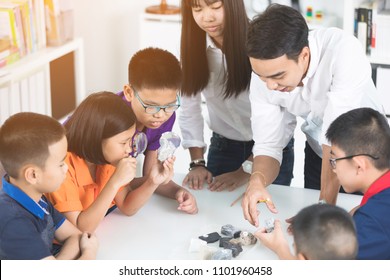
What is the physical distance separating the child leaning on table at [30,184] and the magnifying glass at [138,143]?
271 mm

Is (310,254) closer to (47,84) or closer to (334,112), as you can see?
(334,112)

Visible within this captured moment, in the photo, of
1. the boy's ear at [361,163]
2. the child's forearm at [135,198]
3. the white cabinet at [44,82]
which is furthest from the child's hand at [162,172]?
the white cabinet at [44,82]

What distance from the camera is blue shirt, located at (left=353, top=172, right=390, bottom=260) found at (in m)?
1.59

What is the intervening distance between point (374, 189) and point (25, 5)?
227cm

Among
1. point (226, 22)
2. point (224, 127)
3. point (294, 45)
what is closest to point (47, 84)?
point (224, 127)

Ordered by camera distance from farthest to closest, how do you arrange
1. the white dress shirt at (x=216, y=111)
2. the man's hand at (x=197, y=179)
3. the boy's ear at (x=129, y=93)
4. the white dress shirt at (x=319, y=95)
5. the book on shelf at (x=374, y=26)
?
the book on shelf at (x=374, y=26) → the white dress shirt at (x=216, y=111) → the man's hand at (x=197, y=179) → the boy's ear at (x=129, y=93) → the white dress shirt at (x=319, y=95)

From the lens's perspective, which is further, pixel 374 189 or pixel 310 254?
pixel 374 189

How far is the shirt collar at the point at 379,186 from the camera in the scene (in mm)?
1712

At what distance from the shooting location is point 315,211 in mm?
1457

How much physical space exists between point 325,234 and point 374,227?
234 millimetres

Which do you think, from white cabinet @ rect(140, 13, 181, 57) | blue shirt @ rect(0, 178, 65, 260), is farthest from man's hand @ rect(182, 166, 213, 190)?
white cabinet @ rect(140, 13, 181, 57)

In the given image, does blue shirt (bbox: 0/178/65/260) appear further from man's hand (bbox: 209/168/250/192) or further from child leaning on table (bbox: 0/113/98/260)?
man's hand (bbox: 209/168/250/192)

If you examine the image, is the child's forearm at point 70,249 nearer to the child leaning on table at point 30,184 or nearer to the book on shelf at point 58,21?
the child leaning on table at point 30,184

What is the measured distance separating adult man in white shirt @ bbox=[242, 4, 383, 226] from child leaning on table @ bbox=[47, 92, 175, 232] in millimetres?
356
